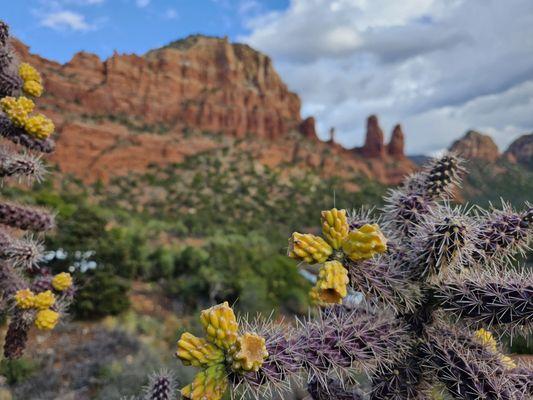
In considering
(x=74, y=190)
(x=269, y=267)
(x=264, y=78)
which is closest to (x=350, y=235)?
(x=269, y=267)

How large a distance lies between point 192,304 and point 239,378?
14974 mm

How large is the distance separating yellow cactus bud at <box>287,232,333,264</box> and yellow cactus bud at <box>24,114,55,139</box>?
3194 mm

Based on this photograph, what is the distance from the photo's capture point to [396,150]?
8894 centimetres

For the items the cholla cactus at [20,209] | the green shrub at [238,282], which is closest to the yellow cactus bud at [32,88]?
the cholla cactus at [20,209]

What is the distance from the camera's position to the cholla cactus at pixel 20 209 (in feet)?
12.9

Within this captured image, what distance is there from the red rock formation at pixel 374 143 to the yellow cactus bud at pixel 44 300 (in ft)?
282

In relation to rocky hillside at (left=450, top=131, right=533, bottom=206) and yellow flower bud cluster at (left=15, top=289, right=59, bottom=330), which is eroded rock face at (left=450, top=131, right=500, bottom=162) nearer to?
rocky hillside at (left=450, top=131, right=533, bottom=206)

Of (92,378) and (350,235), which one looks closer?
(350,235)

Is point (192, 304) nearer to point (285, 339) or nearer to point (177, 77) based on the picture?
point (285, 339)

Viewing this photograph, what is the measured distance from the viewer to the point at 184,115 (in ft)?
258

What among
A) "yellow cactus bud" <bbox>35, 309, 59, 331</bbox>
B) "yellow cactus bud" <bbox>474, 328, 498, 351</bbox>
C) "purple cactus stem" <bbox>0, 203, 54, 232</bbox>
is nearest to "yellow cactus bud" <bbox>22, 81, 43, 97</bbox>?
"purple cactus stem" <bbox>0, 203, 54, 232</bbox>

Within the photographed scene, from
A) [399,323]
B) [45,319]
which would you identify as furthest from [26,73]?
[399,323]

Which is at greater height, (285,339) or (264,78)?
(264,78)

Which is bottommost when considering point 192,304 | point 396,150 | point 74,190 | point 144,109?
point 192,304
